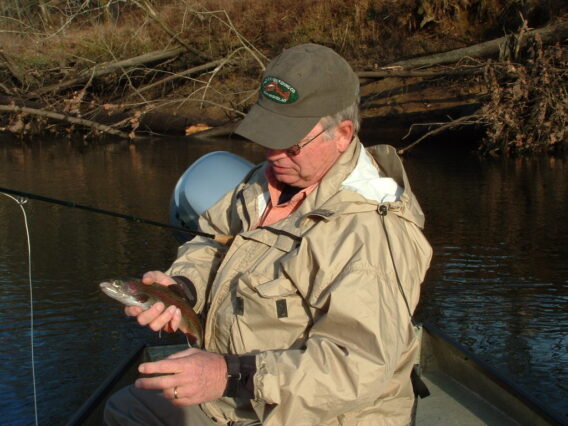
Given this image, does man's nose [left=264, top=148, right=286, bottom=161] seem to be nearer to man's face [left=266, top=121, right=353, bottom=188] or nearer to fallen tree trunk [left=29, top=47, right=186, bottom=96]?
man's face [left=266, top=121, right=353, bottom=188]

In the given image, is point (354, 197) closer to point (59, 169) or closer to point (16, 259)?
point (16, 259)

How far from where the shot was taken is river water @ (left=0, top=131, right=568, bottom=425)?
205 inches

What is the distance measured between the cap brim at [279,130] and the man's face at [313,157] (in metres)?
0.03

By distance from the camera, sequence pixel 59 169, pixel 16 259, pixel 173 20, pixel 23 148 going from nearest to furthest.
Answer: pixel 16 259, pixel 59 169, pixel 23 148, pixel 173 20

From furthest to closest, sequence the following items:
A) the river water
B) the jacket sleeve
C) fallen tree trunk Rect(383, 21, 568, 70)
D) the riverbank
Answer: fallen tree trunk Rect(383, 21, 568, 70), the riverbank, the river water, the jacket sleeve

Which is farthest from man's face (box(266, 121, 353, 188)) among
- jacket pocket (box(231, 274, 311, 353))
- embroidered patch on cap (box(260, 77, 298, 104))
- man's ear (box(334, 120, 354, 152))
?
jacket pocket (box(231, 274, 311, 353))

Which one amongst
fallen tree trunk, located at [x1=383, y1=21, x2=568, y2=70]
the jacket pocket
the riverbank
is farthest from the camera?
fallen tree trunk, located at [x1=383, y1=21, x2=568, y2=70]

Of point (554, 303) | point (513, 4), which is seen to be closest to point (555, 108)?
point (513, 4)

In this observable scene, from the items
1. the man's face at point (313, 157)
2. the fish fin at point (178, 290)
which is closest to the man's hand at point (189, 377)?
the fish fin at point (178, 290)

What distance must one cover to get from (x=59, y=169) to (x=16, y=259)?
5049mm

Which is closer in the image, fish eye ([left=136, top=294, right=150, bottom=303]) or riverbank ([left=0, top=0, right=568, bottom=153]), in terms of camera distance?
fish eye ([left=136, top=294, right=150, bottom=303])

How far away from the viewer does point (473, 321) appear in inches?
A: 233

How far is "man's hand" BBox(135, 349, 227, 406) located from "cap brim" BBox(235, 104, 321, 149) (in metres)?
0.68

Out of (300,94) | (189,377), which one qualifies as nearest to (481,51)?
(300,94)
